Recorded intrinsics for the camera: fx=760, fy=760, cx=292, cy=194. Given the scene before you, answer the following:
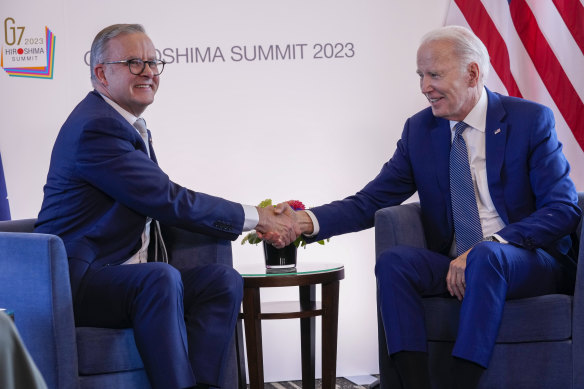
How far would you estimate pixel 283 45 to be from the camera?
3.88m

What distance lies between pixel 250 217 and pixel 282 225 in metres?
0.22

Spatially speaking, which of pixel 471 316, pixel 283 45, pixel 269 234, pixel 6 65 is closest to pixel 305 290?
→ pixel 269 234

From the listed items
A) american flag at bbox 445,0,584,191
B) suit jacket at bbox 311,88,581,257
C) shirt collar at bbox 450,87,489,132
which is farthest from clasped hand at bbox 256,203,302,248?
american flag at bbox 445,0,584,191

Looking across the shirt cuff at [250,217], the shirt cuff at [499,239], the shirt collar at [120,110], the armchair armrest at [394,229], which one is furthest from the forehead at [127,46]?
the shirt cuff at [499,239]

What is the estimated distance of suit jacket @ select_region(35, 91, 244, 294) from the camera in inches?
98.8

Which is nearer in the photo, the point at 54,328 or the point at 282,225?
the point at 54,328

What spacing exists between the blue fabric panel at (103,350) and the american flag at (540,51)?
7.78ft

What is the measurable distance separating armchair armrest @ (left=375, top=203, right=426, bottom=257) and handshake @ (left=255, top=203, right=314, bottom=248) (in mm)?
394

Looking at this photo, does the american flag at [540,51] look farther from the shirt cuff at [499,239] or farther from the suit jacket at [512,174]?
the shirt cuff at [499,239]

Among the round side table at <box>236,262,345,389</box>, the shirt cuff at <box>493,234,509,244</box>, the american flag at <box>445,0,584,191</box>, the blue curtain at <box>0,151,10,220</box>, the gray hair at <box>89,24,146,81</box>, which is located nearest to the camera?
the shirt cuff at <box>493,234,509,244</box>

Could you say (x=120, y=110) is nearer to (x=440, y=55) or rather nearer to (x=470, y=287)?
(x=440, y=55)

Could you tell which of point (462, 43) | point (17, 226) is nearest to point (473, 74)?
point (462, 43)

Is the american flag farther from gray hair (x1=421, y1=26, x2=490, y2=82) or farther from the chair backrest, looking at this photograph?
the chair backrest

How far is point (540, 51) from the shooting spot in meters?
3.75
